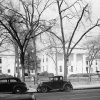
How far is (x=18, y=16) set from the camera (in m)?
26.2

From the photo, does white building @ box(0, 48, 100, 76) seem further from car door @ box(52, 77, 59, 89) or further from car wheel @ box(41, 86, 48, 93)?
car wheel @ box(41, 86, 48, 93)

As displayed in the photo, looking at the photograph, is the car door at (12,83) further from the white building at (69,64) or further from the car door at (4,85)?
the white building at (69,64)

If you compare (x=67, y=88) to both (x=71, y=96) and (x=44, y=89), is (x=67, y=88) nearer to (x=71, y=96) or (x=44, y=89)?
(x=44, y=89)

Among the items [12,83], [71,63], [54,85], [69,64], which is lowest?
[54,85]

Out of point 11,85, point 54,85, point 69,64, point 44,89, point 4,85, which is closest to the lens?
point 4,85

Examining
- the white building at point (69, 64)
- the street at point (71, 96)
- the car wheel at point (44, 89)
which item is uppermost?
the white building at point (69, 64)

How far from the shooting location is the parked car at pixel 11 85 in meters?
22.3

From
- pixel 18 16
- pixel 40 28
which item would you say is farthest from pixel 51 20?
pixel 18 16

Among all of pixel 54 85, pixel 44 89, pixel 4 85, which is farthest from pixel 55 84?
pixel 4 85

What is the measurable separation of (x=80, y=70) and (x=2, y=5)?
67020 mm

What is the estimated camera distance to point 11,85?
22594 mm

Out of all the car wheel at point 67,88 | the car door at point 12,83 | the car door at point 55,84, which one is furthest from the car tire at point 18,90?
the car wheel at point 67,88

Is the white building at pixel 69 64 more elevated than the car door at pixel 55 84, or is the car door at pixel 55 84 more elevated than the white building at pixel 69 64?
the white building at pixel 69 64

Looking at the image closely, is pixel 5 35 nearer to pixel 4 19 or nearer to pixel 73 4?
pixel 4 19
